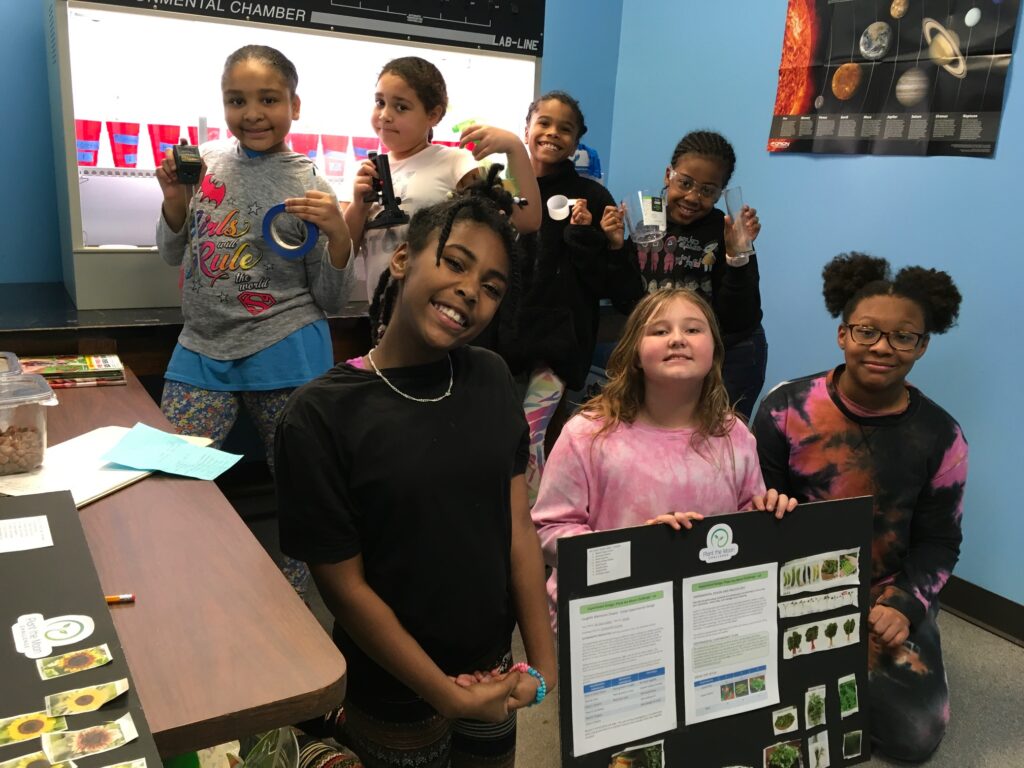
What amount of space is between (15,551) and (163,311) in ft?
5.11

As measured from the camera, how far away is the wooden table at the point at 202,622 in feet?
2.70

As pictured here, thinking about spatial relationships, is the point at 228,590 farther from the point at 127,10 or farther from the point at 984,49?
the point at 984,49

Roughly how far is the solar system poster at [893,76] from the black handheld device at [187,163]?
2.21 m

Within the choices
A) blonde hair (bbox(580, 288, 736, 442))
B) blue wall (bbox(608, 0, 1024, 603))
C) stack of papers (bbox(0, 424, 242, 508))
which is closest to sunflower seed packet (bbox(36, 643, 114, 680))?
stack of papers (bbox(0, 424, 242, 508))

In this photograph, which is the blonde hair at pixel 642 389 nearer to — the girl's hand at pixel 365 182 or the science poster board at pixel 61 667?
the girl's hand at pixel 365 182

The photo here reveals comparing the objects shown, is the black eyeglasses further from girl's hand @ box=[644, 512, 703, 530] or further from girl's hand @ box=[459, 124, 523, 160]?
girl's hand @ box=[459, 124, 523, 160]

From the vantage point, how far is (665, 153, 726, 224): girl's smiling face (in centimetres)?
231

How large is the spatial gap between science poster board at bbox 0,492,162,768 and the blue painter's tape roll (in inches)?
39.2

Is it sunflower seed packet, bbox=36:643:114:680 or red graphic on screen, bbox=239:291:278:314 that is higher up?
red graphic on screen, bbox=239:291:278:314

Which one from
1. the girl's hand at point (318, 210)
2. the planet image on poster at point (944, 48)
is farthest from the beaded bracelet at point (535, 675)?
the planet image on poster at point (944, 48)

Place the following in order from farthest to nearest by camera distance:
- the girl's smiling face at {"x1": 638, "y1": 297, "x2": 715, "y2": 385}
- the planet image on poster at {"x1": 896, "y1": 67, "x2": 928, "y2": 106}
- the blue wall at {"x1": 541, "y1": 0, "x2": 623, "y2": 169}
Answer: the blue wall at {"x1": 541, "y1": 0, "x2": 623, "y2": 169}, the planet image on poster at {"x1": 896, "y1": 67, "x2": 928, "y2": 106}, the girl's smiling face at {"x1": 638, "y1": 297, "x2": 715, "y2": 385}

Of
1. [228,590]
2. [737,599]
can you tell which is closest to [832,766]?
[737,599]

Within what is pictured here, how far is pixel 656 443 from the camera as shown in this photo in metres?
1.61

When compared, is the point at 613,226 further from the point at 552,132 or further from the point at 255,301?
the point at 255,301
